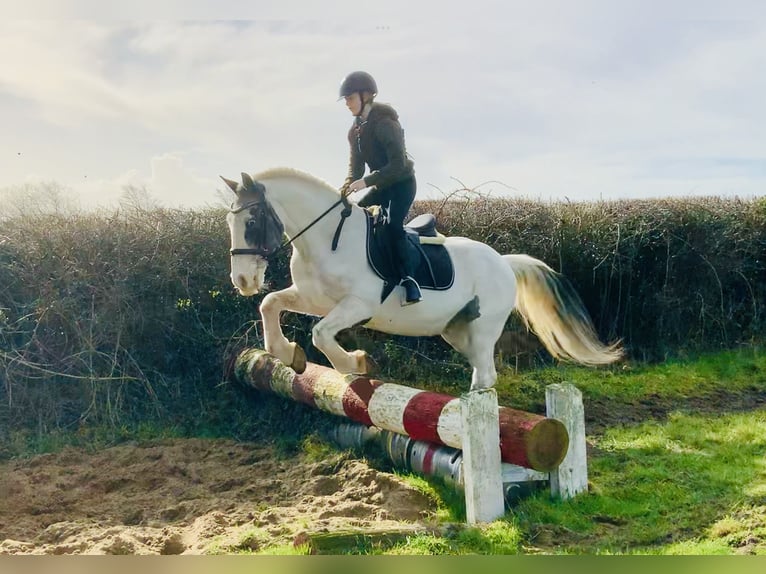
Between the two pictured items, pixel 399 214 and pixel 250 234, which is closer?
pixel 250 234

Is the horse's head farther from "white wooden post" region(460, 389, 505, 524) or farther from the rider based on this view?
"white wooden post" region(460, 389, 505, 524)

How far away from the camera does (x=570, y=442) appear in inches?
159

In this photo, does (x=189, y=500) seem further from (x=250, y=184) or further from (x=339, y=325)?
(x=250, y=184)

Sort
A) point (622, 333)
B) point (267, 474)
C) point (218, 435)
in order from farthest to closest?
1. point (622, 333)
2. point (218, 435)
3. point (267, 474)

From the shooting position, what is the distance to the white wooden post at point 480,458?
12.1ft

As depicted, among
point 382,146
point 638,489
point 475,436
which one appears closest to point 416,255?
point 382,146

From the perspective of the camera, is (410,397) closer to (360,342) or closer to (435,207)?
(360,342)

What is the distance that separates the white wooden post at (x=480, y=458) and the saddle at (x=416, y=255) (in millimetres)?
1091

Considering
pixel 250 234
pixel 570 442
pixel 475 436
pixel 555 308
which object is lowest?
pixel 570 442

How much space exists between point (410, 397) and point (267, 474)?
46.9 inches

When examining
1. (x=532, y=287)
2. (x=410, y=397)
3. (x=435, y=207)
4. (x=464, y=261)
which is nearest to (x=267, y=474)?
(x=410, y=397)

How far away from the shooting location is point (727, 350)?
844cm

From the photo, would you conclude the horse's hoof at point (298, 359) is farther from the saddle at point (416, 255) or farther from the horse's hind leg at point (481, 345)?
the horse's hind leg at point (481, 345)

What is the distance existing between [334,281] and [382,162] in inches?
30.8
